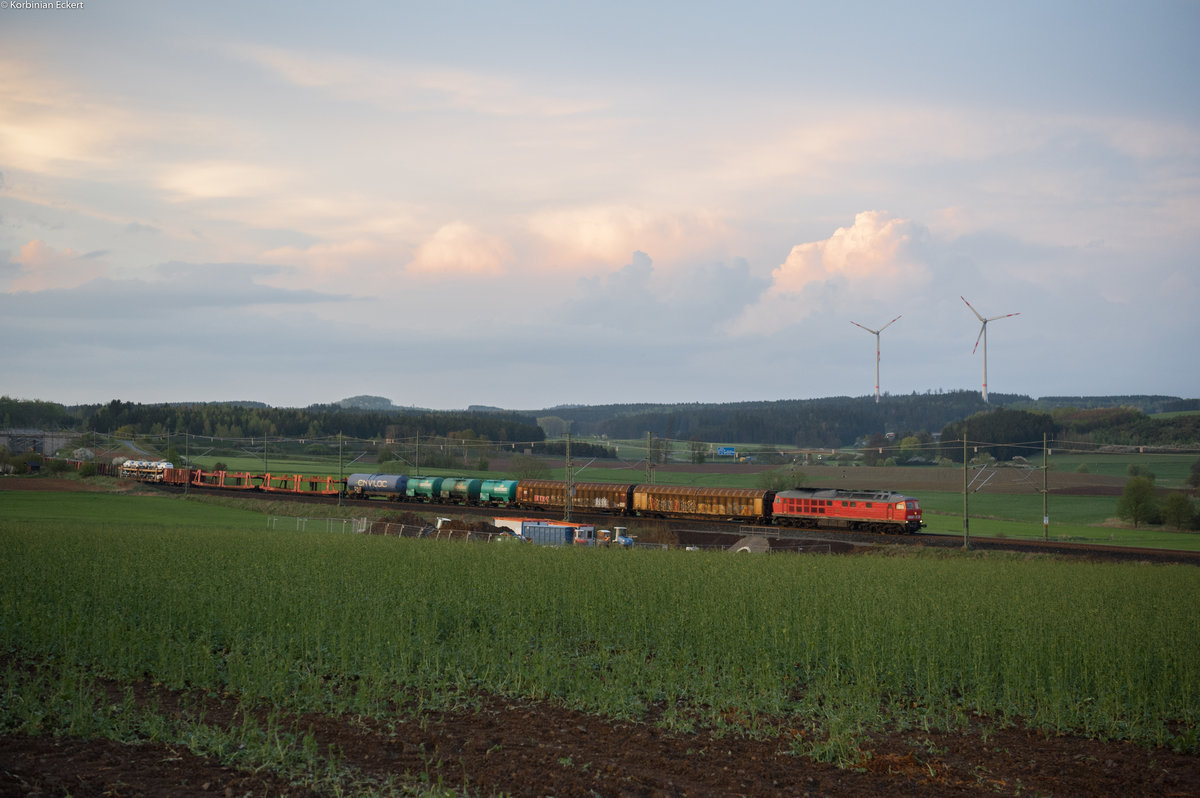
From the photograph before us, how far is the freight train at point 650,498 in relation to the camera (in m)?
66.3

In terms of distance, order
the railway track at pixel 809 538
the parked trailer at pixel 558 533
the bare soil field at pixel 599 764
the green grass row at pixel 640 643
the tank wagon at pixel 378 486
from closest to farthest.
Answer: the bare soil field at pixel 599 764, the green grass row at pixel 640 643, the railway track at pixel 809 538, the parked trailer at pixel 558 533, the tank wagon at pixel 378 486

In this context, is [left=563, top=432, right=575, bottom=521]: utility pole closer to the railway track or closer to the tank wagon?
the railway track

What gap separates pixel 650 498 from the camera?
75.2 m

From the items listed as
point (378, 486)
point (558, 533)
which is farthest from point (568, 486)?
point (378, 486)

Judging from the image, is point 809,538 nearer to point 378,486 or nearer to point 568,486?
point 568,486

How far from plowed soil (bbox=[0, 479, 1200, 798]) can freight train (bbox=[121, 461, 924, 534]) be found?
46.6 meters

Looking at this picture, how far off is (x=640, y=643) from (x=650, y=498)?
181 ft

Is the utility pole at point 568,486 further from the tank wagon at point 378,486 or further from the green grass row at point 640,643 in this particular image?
the green grass row at point 640,643

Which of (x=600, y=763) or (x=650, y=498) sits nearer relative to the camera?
(x=600, y=763)

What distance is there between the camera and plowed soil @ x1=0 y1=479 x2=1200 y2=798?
1155 cm

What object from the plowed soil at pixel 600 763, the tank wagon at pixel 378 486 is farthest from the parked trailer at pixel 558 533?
the plowed soil at pixel 600 763

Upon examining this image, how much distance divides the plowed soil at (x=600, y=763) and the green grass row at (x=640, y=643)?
0.60m

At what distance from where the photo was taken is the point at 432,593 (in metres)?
24.8

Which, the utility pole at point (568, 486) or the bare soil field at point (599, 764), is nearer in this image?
the bare soil field at point (599, 764)
